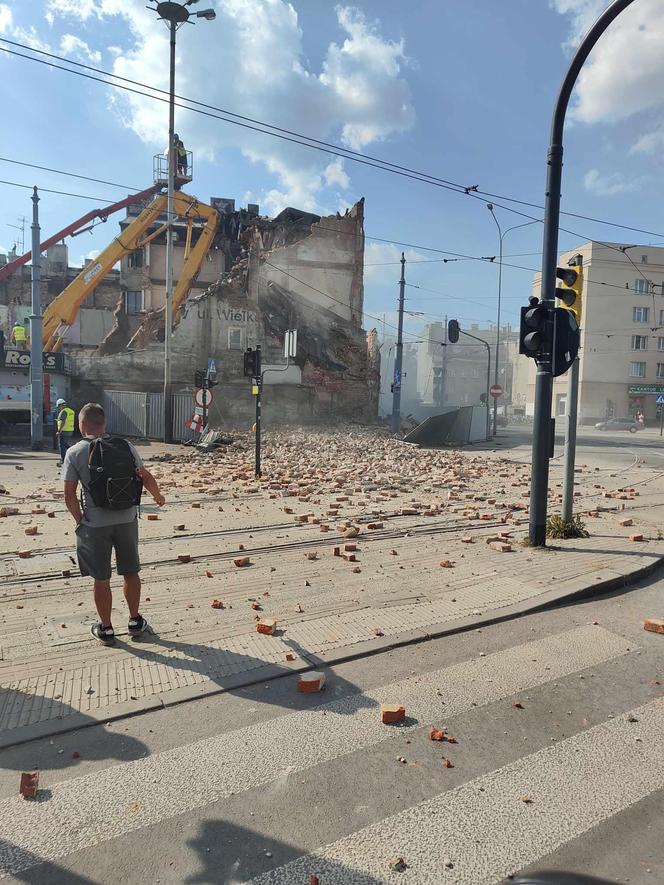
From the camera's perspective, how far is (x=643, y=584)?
238 inches

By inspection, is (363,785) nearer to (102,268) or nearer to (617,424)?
(102,268)

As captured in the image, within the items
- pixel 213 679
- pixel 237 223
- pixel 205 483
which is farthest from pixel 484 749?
pixel 237 223

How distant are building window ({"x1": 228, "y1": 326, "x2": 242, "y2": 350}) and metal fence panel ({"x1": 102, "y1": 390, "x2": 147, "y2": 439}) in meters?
8.14

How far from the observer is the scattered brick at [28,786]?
2.67m

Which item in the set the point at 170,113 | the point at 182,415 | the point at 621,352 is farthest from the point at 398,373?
the point at 621,352

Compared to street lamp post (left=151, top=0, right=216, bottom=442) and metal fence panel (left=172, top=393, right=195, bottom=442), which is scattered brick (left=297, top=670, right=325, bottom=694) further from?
metal fence panel (left=172, top=393, right=195, bottom=442)

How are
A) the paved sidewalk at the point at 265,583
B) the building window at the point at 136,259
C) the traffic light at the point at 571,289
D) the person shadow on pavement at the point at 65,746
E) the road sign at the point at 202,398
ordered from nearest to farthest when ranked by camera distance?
the person shadow on pavement at the point at 65,746 → the paved sidewalk at the point at 265,583 → the traffic light at the point at 571,289 → the road sign at the point at 202,398 → the building window at the point at 136,259

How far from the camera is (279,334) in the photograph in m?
33.5

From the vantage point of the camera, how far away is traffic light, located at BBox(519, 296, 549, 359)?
6.71m

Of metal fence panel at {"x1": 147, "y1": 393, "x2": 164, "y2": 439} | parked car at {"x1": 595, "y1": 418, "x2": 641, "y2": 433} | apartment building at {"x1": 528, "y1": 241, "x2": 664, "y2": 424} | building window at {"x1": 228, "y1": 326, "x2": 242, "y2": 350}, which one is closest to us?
metal fence panel at {"x1": 147, "y1": 393, "x2": 164, "y2": 439}

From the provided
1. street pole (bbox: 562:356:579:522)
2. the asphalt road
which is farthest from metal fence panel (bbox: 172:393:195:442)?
the asphalt road

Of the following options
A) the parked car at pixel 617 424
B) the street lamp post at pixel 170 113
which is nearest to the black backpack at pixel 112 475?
Result: the street lamp post at pixel 170 113

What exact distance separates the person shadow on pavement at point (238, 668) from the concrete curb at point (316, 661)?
0.04 ft

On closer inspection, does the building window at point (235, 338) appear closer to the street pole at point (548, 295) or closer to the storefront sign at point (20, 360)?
the storefront sign at point (20, 360)
